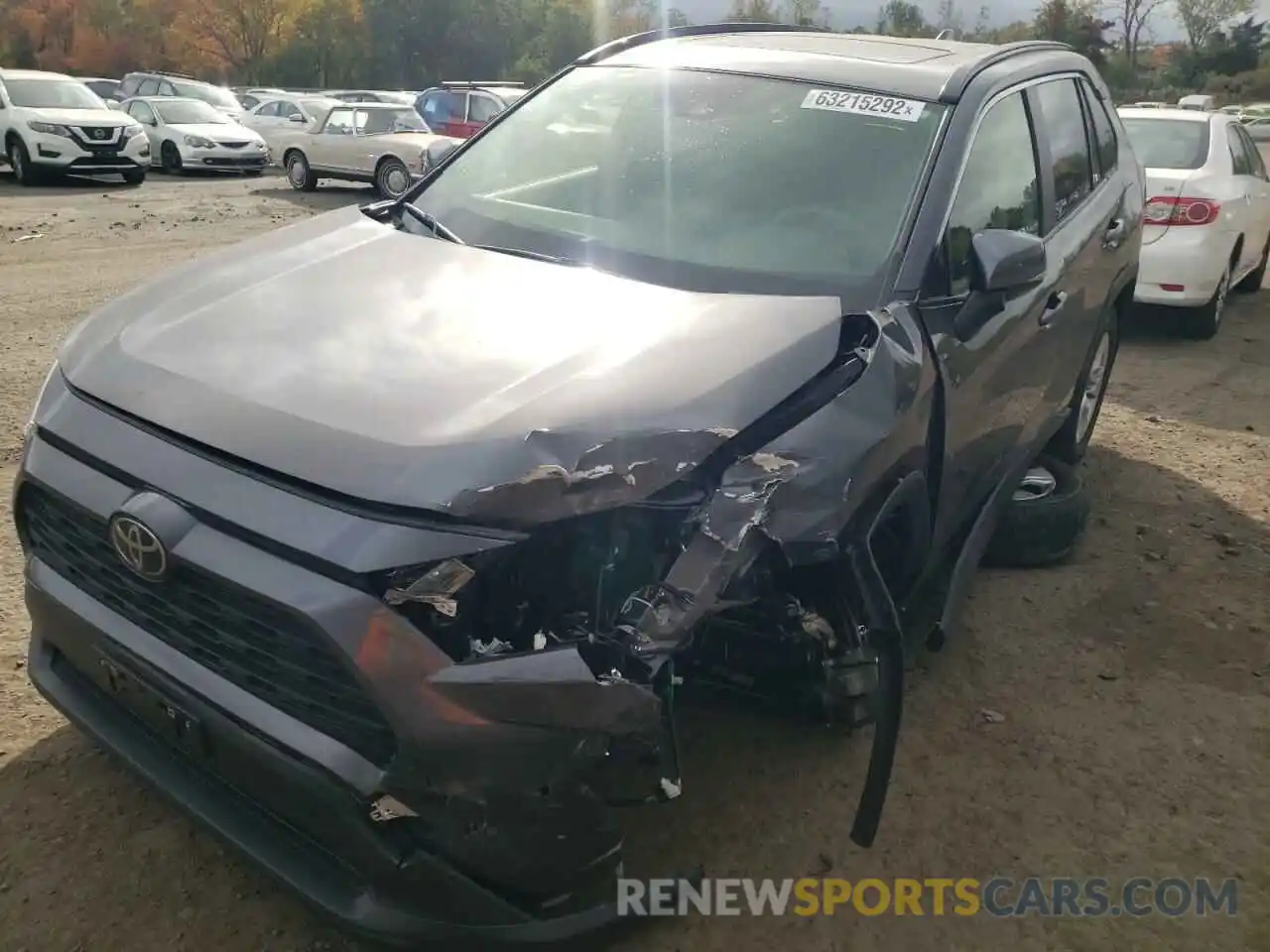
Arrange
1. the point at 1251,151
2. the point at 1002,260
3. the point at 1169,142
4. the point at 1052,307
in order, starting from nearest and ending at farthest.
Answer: the point at 1002,260 < the point at 1052,307 < the point at 1169,142 < the point at 1251,151

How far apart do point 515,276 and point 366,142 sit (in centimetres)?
1427

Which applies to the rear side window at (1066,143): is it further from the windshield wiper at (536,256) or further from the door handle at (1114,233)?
the windshield wiper at (536,256)

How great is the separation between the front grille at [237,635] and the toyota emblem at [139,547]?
0.10 ft

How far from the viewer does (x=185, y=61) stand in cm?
5694

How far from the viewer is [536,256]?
10.1ft

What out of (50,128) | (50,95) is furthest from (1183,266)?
(50,95)

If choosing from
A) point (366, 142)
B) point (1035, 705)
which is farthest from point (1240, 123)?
point (366, 142)

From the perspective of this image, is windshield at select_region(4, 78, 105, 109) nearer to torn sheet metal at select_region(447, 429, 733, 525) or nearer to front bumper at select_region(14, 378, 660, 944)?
front bumper at select_region(14, 378, 660, 944)

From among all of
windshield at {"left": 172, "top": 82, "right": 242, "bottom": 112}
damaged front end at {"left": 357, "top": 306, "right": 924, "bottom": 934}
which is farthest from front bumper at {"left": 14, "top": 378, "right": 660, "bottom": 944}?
windshield at {"left": 172, "top": 82, "right": 242, "bottom": 112}

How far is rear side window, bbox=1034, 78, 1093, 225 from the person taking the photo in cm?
400

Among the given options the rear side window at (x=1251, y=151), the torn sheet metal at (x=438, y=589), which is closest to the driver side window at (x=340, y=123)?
the rear side window at (x=1251, y=151)

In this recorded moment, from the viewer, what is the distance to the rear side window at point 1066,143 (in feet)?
13.1

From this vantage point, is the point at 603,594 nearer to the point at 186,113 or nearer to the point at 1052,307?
the point at 1052,307

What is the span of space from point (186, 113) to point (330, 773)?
19.7 meters
